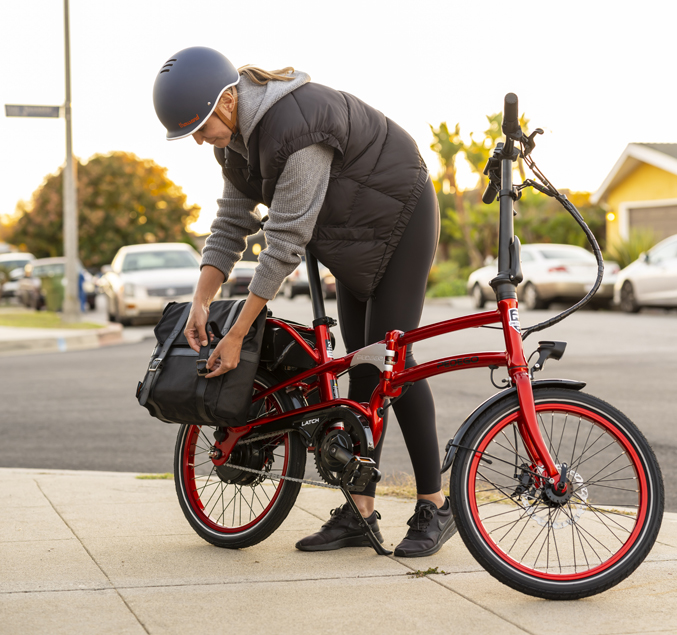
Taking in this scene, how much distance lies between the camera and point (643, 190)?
27.6 metres

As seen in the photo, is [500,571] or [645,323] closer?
[500,571]

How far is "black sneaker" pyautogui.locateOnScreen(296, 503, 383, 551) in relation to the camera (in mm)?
3646

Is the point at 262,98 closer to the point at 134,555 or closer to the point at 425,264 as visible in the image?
the point at 425,264

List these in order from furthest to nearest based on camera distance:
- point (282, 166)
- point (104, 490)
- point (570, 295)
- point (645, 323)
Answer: point (570, 295), point (645, 323), point (104, 490), point (282, 166)

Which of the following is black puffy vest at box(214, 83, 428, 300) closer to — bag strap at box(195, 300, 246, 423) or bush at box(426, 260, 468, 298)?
bag strap at box(195, 300, 246, 423)

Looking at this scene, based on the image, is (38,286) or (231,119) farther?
(38,286)

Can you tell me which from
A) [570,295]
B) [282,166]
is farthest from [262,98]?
[570,295]

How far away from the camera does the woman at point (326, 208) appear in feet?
10.7

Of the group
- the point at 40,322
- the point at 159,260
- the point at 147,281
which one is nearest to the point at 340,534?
the point at 147,281

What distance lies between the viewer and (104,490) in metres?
4.74

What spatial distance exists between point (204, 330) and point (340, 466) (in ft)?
2.31

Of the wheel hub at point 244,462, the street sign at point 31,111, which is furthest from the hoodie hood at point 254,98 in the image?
the street sign at point 31,111

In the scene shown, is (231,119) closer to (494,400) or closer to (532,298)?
(494,400)

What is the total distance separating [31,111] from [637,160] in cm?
1798
